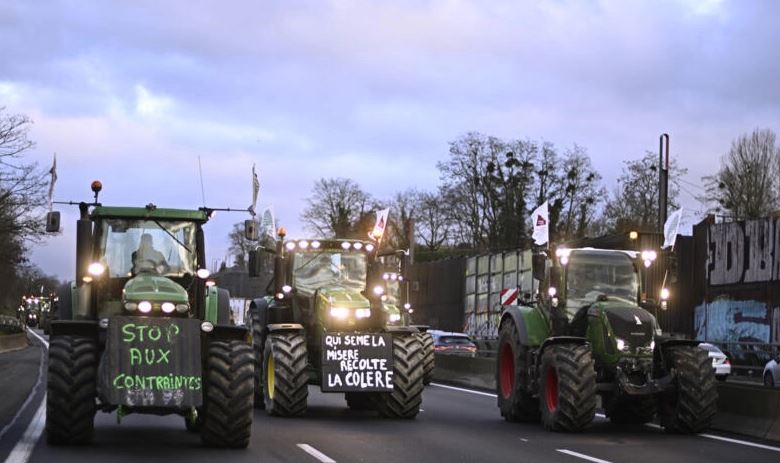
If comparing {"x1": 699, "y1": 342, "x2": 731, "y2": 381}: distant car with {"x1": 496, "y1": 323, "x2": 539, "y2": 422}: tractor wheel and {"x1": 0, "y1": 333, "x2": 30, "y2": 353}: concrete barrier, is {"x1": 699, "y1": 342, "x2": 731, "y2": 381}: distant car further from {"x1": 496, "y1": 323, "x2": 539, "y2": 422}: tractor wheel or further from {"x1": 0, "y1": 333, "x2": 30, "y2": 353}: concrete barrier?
{"x1": 0, "y1": 333, "x2": 30, "y2": 353}: concrete barrier

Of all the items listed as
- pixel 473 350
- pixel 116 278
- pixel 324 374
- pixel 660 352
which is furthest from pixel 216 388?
pixel 473 350

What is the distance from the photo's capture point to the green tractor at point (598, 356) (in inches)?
663

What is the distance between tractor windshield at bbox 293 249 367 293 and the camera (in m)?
21.5

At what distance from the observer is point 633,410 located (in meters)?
19.0

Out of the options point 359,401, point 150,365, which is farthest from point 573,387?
point 150,365

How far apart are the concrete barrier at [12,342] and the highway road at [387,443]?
38554 mm

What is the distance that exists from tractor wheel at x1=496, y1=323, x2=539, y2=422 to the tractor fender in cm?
738

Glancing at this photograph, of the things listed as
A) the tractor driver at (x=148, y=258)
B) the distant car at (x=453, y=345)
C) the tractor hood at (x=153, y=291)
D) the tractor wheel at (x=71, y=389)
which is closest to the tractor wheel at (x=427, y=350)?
the tractor driver at (x=148, y=258)

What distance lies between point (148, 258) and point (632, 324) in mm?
6734

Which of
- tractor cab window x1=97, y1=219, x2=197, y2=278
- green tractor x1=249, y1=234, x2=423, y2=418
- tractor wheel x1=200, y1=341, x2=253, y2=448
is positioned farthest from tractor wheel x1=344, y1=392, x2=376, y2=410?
tractor wheel x1=200, y1=341, x2=253, y2=448

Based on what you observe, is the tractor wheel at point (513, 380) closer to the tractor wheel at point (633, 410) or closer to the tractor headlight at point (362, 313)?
the tractor wheel at point (633, 410)

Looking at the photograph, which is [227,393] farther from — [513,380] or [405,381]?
[513,380]

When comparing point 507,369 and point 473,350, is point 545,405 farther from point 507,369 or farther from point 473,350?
point 473,350

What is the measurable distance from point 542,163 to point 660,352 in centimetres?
6304
